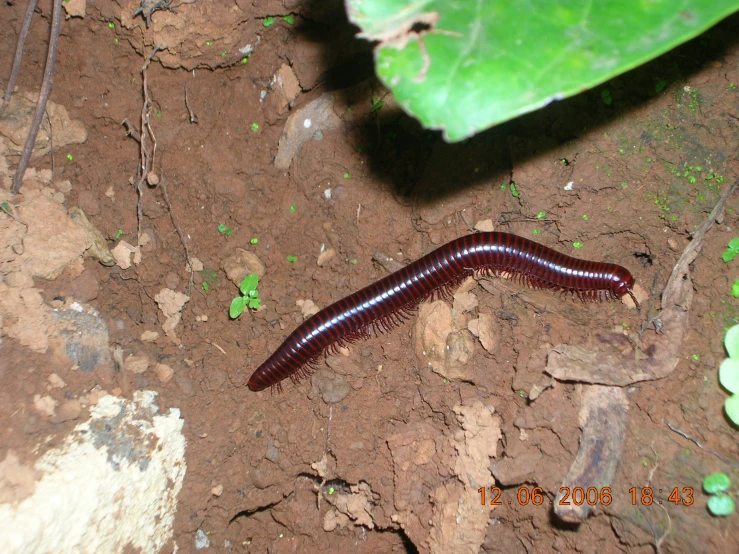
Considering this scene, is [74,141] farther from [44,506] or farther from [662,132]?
[662,132]

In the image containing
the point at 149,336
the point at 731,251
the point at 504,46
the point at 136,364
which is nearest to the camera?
the point at 504,46

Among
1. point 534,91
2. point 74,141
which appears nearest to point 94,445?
point 74,141

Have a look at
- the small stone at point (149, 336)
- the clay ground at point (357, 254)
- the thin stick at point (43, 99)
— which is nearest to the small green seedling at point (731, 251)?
the clay ground at point (357, 254)
